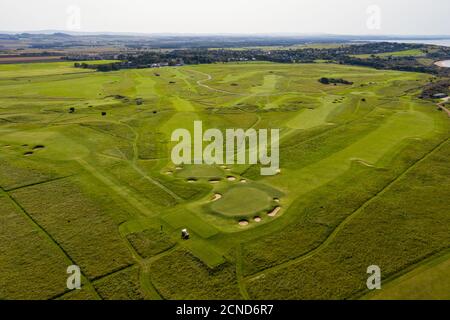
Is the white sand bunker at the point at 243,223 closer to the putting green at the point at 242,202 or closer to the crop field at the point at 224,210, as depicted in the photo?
the crop field at the point at 224,210

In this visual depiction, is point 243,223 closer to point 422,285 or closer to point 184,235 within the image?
point 184,235

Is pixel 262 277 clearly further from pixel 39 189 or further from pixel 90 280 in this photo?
pixel 39 189

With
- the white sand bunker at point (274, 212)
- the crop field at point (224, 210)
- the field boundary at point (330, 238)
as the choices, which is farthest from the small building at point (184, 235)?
the white sand bunker at point (274, 212)

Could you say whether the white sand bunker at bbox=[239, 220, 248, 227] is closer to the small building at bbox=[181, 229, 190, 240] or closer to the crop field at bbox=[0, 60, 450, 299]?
the crop field at bbox=[0, 60, 450, 299]

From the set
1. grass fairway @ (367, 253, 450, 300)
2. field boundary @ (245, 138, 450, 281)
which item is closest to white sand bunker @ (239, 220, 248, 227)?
field boundary @ (245, 138, 450, 281)

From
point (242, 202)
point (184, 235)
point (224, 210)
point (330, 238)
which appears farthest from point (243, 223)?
point (330, 238)
